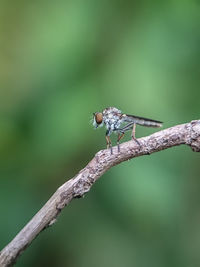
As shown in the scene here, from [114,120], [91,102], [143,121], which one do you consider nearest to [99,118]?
[114,120]

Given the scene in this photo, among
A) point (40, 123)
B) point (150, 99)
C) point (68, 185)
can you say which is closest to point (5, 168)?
point (40, 123)

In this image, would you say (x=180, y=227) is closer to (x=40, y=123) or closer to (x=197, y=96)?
(x=197, y=96)

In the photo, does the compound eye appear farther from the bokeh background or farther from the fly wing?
the bokeh background

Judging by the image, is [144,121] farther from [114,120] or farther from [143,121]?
[114,120]

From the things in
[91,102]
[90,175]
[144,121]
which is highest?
[91,102]

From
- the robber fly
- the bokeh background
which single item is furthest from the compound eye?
the bokeh background

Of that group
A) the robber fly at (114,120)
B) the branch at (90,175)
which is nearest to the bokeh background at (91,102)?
the robber fly at (114,120)
